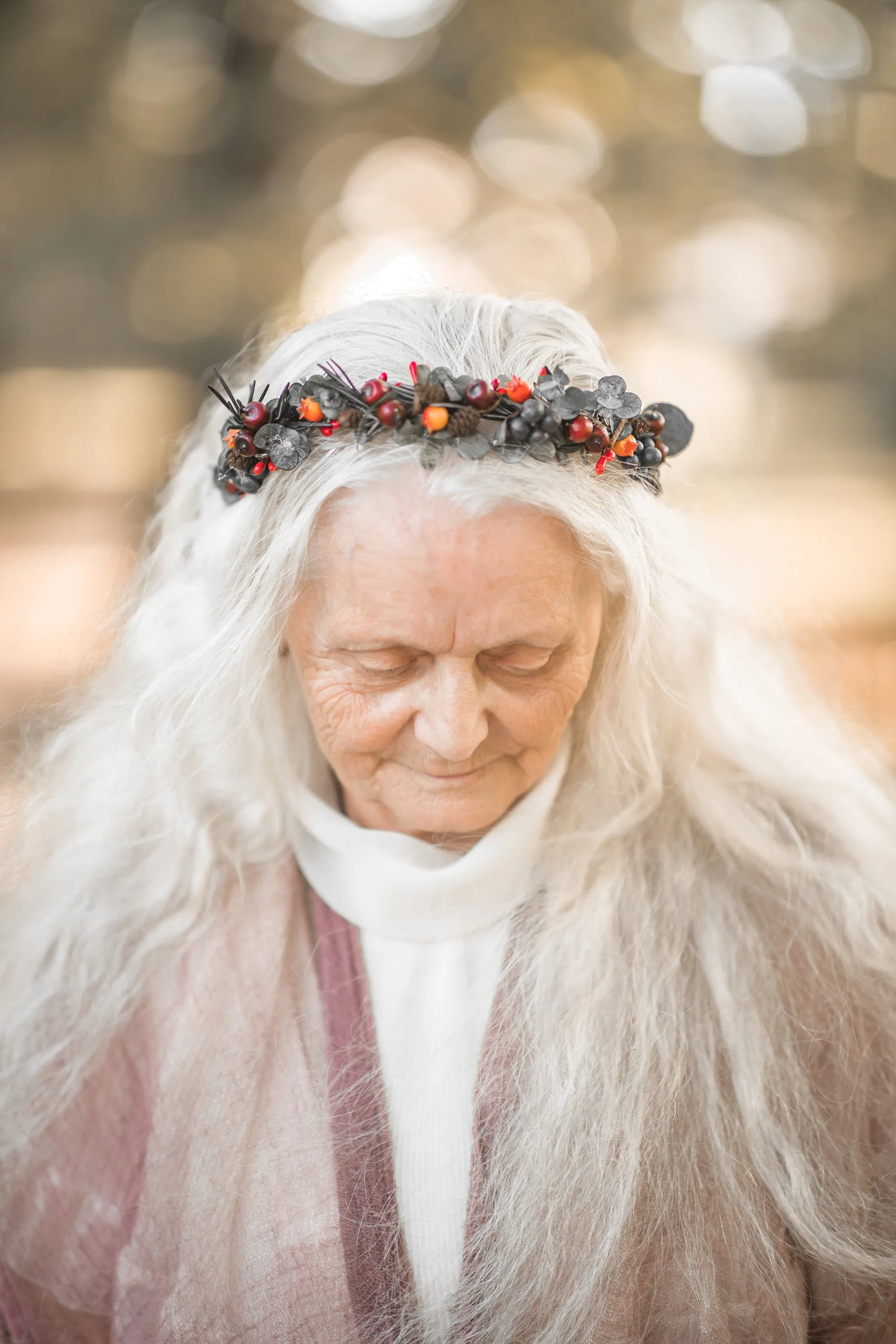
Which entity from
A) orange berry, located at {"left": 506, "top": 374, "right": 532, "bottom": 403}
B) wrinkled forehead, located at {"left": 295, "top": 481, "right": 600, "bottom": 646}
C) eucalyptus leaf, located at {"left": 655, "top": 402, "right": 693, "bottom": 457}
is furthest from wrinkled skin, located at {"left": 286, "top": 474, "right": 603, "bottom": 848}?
eucalyptus leaf, located at {"left": 655, "top": 402, "right": 693, "bottom": 457}

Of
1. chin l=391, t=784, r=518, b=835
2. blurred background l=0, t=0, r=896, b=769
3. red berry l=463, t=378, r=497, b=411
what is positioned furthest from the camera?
blurred background l=0, t=0, r=896, b=769

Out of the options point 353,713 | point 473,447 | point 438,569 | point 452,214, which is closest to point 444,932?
point 353,713

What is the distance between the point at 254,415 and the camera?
3.20 feet

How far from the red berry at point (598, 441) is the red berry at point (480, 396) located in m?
0.11

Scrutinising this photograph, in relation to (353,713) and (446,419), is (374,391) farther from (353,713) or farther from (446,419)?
(353,713)

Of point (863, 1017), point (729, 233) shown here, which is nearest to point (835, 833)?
point (863, 1017)

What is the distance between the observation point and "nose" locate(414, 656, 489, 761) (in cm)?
96

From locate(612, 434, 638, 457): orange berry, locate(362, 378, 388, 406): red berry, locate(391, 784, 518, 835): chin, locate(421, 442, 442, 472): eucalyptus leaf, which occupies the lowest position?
locate(391, 784, 518, 835): chin

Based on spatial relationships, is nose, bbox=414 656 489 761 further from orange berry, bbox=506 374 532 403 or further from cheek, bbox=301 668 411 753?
orange berry, bbox=506 374 532 403

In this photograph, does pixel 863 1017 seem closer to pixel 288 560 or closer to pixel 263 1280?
pixel 263 1280

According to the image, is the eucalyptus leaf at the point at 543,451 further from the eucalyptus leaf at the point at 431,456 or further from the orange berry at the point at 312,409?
the orange berry at the point at 312,409

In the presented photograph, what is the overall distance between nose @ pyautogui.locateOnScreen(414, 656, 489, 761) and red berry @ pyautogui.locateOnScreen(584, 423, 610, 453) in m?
0.25

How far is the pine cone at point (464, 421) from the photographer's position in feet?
2.99

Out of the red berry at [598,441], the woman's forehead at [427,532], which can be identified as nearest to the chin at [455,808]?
the woman's forehead at [427,532]
